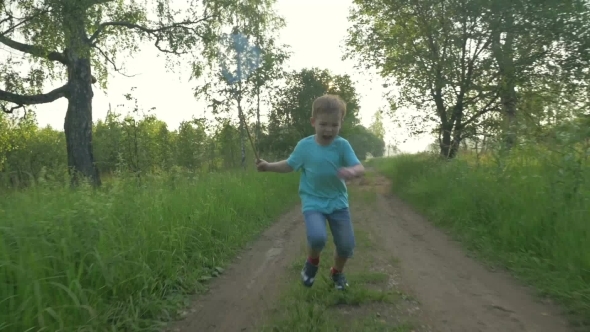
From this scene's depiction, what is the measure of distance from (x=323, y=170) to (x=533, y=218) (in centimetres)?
353

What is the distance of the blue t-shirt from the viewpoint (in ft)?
14.7

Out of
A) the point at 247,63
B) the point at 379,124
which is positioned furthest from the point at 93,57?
the point at 379,124

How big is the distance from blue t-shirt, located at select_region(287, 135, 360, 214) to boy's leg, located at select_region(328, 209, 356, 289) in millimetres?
92

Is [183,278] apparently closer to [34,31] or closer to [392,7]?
[34,31]

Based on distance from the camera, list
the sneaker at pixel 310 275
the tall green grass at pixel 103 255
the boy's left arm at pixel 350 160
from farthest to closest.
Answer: the sneaker at pixel 310 275
the boy's left arm at pixel 350 160
the tall green grass at pixel 103 255

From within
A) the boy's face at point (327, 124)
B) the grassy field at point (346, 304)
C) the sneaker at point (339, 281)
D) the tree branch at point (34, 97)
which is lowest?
the grassy field at point (346, 304)

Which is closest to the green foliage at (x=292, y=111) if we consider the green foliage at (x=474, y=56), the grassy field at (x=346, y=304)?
the green foliage at (x=474, y=56)

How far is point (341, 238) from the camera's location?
14.8ft

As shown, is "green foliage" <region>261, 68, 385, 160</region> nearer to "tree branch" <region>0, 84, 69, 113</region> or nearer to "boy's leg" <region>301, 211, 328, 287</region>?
"tree branch" <region>0, 84, 69, 113</region>

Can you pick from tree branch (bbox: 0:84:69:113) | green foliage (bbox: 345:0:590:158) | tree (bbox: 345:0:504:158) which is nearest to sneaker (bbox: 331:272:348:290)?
green foliage (bbox: 345:0:590:158)

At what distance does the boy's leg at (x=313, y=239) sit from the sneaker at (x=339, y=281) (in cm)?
23

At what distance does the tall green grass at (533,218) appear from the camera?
A: 4.70 metres

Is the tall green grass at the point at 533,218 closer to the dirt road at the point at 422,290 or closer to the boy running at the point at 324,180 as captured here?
the dirt road at the point at 422,290

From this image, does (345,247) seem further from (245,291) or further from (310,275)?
(245,291)
